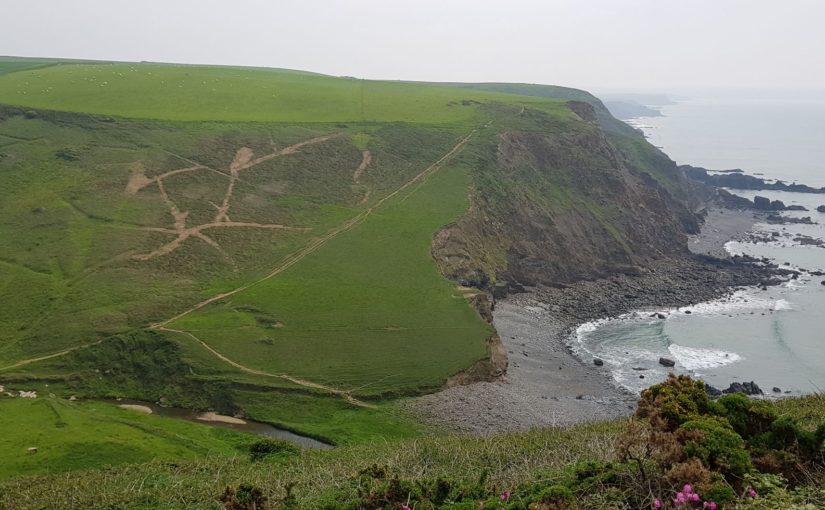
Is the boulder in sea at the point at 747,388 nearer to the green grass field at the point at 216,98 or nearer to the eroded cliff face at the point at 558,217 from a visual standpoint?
the eroded cliff face at the point at 558,217

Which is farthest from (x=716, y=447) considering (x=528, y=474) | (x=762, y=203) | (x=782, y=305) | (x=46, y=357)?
(x=762, y=203)

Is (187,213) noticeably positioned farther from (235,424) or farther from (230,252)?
(235,424)

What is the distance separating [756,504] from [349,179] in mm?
53756

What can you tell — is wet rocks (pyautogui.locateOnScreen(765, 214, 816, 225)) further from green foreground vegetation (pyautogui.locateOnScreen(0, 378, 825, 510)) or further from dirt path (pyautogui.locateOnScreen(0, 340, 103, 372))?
dirt path (pyautogui.locateOnScreen(0, 340, 103, 372))

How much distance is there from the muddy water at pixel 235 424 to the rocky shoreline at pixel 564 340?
6.42 metres

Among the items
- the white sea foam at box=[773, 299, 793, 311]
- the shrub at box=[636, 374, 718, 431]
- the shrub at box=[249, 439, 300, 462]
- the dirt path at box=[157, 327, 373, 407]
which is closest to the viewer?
the shrub at box=[636, 374, 718, 431]

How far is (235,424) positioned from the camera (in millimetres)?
32406

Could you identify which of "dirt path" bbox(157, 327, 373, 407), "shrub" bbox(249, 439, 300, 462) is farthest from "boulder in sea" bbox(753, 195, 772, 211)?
"shrub" bbox(249, 439, 300, 462)

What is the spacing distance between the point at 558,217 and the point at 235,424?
1774 inches

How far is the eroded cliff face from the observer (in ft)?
188

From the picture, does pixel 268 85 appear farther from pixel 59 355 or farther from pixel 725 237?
pixel 725 237

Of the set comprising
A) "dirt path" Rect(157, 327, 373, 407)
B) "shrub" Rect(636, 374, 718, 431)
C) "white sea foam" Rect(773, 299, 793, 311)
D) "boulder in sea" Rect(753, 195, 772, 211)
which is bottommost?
"white sea foam" Rect(773, 299, 793, 311)

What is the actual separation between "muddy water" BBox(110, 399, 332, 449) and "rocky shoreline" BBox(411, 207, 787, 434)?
21.0ft

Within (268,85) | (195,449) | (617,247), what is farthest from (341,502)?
(268,85)
